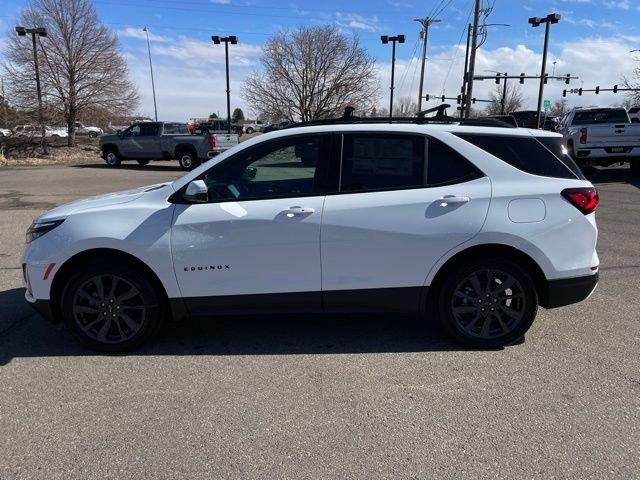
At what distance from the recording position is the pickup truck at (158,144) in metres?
21.8

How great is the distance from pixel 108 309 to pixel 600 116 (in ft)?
55.5

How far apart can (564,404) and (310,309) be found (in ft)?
6.12

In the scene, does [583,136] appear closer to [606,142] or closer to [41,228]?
[606,142]

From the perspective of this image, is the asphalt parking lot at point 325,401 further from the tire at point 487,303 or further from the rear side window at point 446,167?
the rear side window at point 446,167

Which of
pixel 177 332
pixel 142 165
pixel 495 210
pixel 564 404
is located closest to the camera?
pixel 564 404

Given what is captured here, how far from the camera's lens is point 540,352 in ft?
13.1

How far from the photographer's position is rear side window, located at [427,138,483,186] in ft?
13.0

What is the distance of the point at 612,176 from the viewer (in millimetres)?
16703

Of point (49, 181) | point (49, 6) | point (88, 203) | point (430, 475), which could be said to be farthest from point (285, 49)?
point (430, 475)

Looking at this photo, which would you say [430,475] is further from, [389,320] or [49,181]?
[49,181]

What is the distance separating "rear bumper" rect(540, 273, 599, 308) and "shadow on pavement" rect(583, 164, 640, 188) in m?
12.3

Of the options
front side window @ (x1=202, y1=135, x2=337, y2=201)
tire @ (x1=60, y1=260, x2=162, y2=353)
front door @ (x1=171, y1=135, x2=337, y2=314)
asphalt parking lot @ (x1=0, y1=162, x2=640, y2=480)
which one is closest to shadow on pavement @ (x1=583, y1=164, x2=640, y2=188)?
asphalt parking lot @ (x1=0, y1=162, x2=640, y2=480)

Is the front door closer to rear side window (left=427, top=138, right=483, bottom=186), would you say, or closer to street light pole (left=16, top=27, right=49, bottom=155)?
rear side window (left=427, top=138, right=483, bottom=186)

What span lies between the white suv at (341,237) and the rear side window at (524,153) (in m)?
0.01
